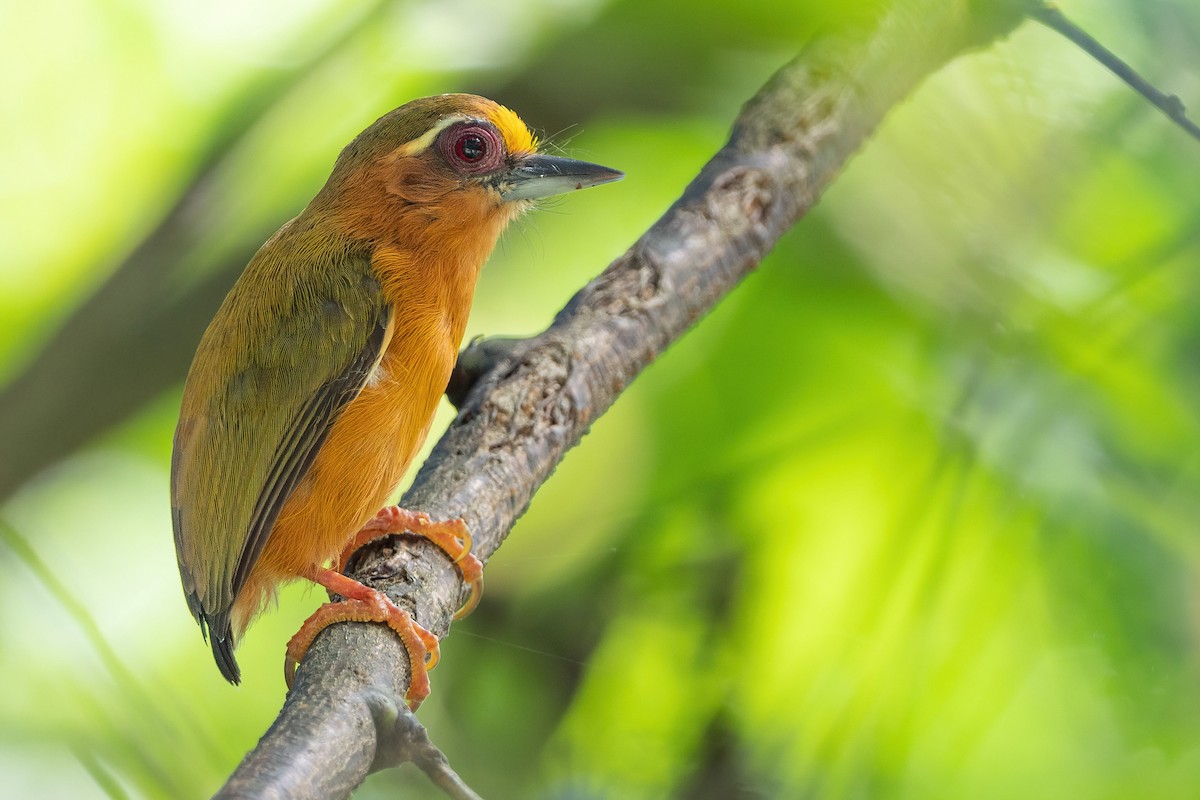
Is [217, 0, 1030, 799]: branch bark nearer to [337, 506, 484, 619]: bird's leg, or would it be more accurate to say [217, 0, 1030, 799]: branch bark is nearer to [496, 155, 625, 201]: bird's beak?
[337, 506, 484, 619]: bird's leg

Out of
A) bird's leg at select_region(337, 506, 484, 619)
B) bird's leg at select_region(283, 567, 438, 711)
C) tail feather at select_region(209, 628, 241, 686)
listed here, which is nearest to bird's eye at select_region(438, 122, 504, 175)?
bird's leg at select_region(337, 506, 484, 619)

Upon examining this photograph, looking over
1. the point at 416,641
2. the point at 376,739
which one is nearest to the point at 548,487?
the point at 416,641

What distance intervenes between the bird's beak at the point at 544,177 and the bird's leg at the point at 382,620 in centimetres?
97

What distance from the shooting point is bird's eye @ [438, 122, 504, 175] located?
8.11 ft

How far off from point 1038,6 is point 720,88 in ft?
3.55

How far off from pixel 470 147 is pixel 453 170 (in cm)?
7

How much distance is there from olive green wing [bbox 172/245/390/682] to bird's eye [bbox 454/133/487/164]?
14.3 inches

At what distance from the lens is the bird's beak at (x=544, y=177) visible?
97.0 inches

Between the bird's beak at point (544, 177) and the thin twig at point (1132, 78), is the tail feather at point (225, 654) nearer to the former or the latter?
the bird's beak at point (544, 177)

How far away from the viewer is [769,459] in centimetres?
249

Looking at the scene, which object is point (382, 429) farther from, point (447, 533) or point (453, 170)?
Result: point (453, 170)

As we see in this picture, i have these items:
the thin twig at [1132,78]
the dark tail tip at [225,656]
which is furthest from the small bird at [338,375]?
the thin twig at [1132,78]

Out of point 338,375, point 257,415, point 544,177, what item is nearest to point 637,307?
point 544,177

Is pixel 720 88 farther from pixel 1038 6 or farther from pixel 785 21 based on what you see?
pixel 1038 6
